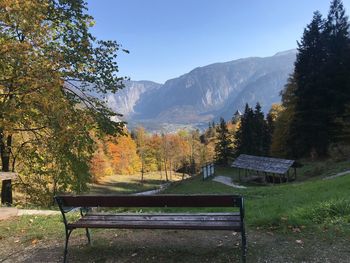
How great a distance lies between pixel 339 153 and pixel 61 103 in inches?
1340

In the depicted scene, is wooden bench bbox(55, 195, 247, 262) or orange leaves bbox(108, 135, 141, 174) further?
orange leaves bbox(108, 135, 141, 174)

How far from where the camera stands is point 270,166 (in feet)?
128

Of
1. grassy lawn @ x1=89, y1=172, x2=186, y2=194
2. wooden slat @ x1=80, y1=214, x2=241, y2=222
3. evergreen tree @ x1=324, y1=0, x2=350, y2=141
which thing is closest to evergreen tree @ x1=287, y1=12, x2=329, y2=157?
evergreen tree @ x1=324, y1=0, x2=350, y2=141

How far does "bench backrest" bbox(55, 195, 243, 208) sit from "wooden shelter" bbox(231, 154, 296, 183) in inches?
1279

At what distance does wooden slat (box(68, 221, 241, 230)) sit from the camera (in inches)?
224

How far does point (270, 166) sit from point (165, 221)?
34730 mm

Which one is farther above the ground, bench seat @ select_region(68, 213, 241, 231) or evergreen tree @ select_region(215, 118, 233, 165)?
bench seat @ select_region(68, 213, 241, 231)

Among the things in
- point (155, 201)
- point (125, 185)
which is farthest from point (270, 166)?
point (125, 185)

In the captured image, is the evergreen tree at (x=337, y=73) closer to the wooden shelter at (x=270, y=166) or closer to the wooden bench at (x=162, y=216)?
the wooden shelter at (x=270, y=166)

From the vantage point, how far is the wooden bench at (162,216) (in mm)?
5609

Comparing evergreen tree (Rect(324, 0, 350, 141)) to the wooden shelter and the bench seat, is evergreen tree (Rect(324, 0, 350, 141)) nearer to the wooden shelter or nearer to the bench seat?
the wooden shelter

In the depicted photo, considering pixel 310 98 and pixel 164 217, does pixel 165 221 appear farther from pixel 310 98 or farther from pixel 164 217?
pixel 310 98

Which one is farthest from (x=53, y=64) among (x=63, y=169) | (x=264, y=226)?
(x=264, y=226)

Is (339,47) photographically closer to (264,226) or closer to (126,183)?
(264,226)
